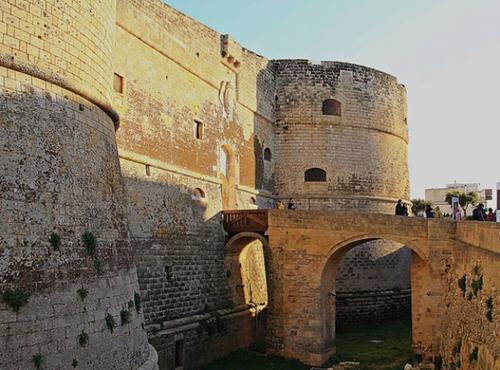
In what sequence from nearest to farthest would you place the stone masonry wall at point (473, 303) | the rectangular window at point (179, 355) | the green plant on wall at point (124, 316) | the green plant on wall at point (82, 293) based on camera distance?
the green plant on wall at point (82, 293) → the green plant on wall at point (124, 316) → the stone masonry wall at point (473, 303) → the rectangular window at point (179, 355)

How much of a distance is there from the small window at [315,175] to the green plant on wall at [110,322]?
46.4 feet

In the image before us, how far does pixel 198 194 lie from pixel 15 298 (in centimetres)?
936

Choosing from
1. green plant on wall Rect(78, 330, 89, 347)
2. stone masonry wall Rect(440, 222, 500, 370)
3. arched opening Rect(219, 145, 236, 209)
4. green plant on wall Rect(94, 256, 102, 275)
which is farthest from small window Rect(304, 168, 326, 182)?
green plant on wall Rect(78, 330, 89, 347)

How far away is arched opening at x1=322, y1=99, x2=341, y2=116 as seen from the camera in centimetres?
2130

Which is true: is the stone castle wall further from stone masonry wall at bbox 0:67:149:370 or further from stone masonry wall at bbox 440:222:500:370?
stone masonry wall at bbox 440:222:500:370

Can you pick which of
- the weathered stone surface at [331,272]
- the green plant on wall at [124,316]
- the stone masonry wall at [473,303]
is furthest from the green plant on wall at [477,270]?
the green plant on wall at [124,316]

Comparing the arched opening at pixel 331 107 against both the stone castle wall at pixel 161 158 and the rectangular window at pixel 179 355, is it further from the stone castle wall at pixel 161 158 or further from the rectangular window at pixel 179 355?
the rectangular window at pixel 179 355

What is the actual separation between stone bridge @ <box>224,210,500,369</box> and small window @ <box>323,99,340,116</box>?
728cm

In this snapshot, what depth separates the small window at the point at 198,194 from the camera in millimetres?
14969

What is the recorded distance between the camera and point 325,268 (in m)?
14.6

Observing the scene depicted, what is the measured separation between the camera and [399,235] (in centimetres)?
1405

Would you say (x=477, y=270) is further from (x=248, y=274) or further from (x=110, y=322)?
(x=248, y=274)

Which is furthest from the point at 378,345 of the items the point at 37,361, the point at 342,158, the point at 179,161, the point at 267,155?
the point at 37,361

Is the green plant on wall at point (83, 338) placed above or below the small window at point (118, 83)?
below
